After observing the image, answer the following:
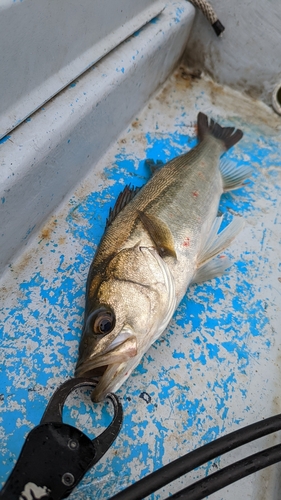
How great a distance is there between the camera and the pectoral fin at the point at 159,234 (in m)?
2.05

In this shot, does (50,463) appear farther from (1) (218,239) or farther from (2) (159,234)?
(1) (218,239)

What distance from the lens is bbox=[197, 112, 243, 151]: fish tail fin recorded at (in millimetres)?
2999

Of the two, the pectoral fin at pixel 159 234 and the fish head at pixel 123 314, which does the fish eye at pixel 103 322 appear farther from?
the pectoral fin at pixel 159 234

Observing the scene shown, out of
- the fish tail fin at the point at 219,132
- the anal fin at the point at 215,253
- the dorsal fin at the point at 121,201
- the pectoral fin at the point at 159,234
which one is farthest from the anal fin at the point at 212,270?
the fish tail fin at the point at 219,132

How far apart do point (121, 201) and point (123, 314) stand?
2.69 feet

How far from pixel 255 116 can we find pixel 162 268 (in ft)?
7.04

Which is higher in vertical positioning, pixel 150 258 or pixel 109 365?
pixel 150 258

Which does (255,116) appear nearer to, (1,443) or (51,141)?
(51,141)

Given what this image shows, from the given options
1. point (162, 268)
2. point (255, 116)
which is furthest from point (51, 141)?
point (255, 116)

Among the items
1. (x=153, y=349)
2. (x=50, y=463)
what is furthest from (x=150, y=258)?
(x=50, y=463)

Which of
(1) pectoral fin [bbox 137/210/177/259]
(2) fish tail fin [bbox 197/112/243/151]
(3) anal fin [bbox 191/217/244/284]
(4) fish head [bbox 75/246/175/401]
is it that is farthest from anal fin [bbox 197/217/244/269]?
(2) fish tail fin [bbox 197/112/243/151]

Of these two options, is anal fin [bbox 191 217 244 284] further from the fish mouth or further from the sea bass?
the fish mouth

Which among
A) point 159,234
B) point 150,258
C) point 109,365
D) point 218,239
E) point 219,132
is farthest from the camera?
point 219,132

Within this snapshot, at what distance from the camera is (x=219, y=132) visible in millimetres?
3041
